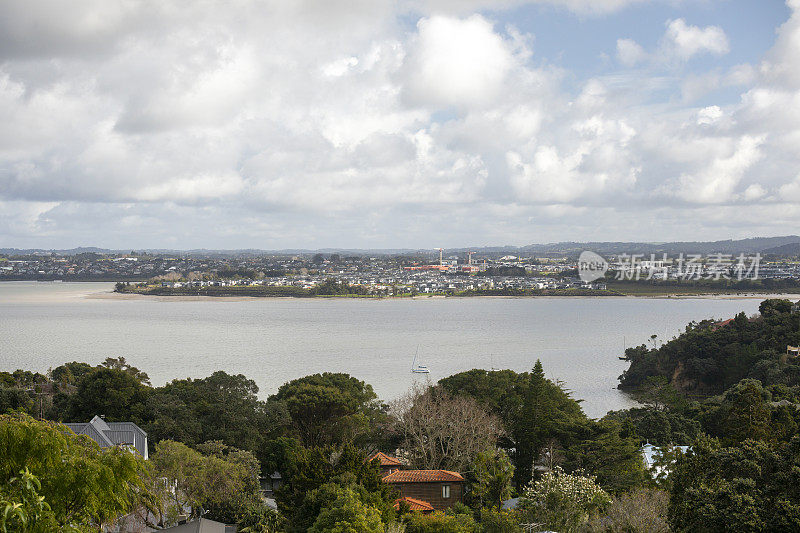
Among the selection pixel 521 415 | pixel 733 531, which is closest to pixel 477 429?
pixel 521 415

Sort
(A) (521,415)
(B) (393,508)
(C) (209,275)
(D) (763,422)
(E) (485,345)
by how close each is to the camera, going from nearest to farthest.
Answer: (B) (393,508)
(D) (763,422)
(A) (521,415)
(E) (485,345)
(C) (209,275)

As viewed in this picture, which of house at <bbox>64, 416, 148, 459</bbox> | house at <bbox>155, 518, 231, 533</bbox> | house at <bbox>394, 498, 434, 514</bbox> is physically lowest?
house at <bbox>394, 498, 434, 514</bbox>

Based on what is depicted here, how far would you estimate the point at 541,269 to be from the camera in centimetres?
14212

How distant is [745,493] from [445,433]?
38.2 feet

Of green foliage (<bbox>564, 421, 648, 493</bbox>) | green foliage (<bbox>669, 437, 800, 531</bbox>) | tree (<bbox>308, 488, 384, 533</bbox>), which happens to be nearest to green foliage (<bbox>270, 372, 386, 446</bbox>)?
green foliage (<bbox>564, 421, 648, 493</bbox>)

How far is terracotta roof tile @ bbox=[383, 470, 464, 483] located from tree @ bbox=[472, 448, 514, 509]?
2.08 ft

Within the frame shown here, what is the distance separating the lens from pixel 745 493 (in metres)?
9.99

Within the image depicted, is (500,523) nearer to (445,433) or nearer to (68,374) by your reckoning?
(445,433)

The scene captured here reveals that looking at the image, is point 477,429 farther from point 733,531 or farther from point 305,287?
point 305,287

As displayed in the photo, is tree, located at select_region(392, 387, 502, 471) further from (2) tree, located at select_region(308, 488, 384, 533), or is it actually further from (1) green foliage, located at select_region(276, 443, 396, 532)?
(2) tree, located at select_region(308, 488, 384, 533)

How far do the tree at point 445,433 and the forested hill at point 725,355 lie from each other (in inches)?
748

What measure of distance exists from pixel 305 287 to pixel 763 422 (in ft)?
310

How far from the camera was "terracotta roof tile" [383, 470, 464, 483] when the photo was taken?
17531 mm

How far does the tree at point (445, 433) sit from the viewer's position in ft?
66.6
